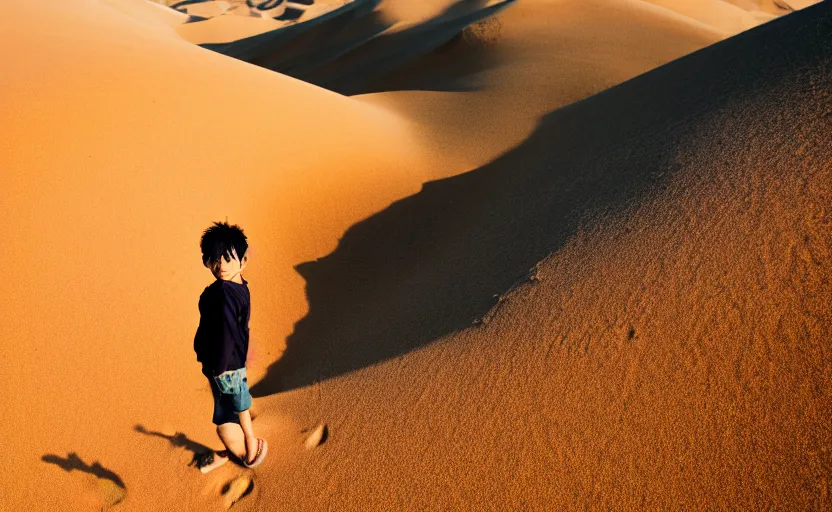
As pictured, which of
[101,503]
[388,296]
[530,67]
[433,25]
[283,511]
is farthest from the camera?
[433,25]

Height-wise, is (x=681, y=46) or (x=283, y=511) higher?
(x=681, y=46)

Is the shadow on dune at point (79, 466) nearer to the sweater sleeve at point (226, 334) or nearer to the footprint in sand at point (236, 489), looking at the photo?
the footprint in sand at point (236, 489)

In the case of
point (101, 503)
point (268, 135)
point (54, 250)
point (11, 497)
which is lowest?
point (101, 503)

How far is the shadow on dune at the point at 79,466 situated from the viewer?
2416 mm

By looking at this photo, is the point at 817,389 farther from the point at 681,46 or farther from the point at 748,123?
the point at 681,46

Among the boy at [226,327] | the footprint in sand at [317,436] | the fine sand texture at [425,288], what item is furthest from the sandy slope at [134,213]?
the footprint in sand at [317,436]

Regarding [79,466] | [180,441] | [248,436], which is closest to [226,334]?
[248,436]

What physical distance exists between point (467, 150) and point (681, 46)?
7612 millimetres

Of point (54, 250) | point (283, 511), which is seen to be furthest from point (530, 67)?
point (283, 511)

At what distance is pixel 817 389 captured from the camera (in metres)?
1.87

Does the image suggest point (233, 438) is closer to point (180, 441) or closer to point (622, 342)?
point (180, 441)

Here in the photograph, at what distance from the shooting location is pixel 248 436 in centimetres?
230

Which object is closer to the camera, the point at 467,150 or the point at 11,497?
the point at 11,497

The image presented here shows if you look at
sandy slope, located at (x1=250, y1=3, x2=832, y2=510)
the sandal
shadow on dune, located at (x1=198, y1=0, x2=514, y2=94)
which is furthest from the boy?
shadow on dune, located at (x1=198, y1=0, x2=514, y2=94)
